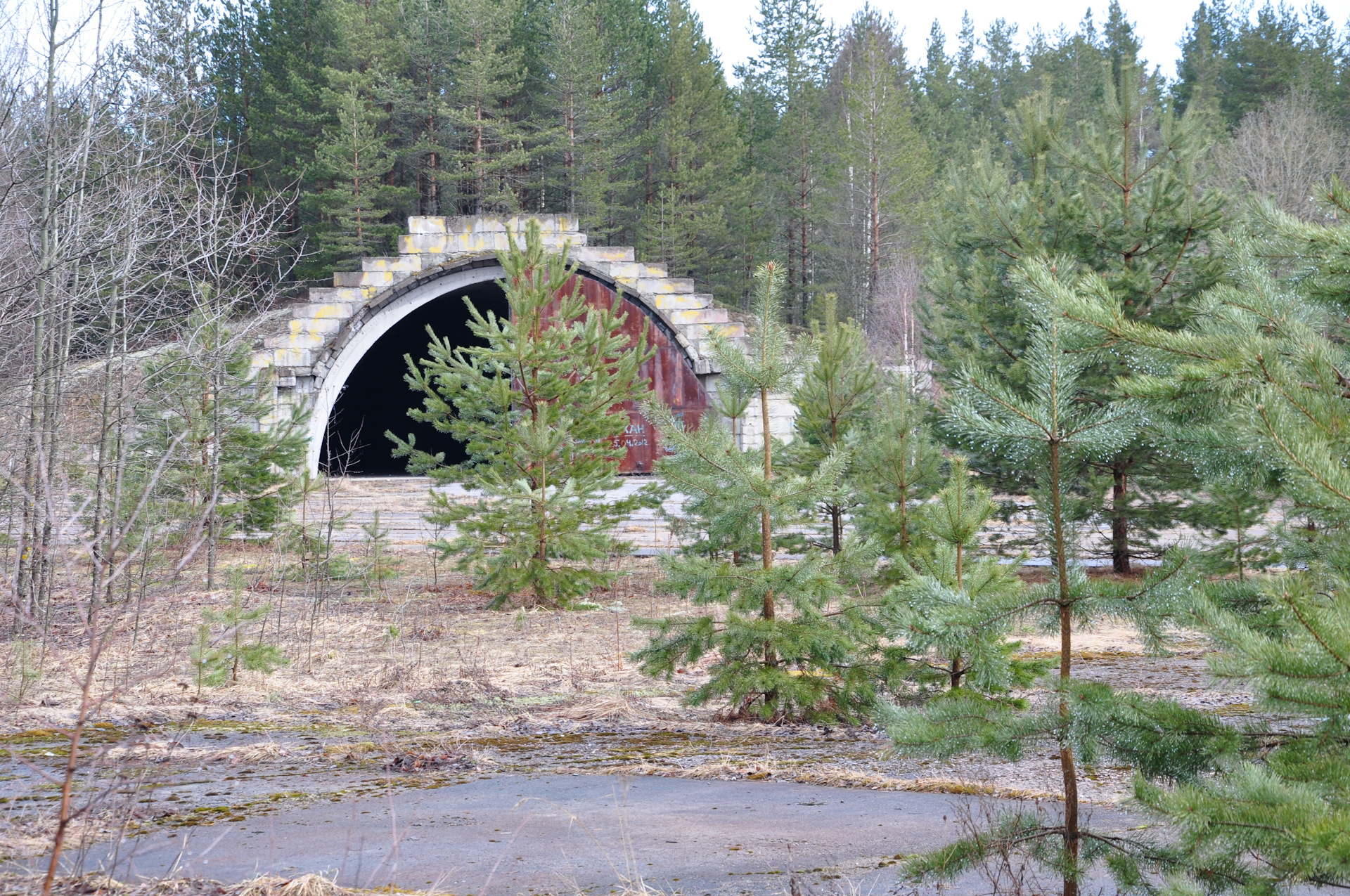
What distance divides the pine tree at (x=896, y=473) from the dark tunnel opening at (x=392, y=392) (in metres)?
17.8

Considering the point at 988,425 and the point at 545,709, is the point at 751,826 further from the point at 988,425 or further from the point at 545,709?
the point at 545,709

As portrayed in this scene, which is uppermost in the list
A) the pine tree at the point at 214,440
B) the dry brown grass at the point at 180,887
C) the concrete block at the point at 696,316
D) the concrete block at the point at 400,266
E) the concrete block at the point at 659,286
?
the concrete block at the point at 400,266

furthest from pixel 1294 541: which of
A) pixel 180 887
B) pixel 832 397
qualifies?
pixel 832 397

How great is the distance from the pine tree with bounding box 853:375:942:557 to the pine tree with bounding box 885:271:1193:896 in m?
6.55

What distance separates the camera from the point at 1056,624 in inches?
150

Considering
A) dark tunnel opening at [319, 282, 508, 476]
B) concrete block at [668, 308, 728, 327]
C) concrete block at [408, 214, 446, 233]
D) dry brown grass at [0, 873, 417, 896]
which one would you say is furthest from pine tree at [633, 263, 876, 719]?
dark tunnel opening at [319, 282, 508, 476]

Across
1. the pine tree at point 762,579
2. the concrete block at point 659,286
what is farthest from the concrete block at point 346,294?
the pine tree at point 762,579

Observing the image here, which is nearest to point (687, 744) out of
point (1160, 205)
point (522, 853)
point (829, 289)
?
point (522, 853)

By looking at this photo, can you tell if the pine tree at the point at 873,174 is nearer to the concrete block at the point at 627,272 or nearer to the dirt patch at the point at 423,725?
the concrete block at the point at 627,272

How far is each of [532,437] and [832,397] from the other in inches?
135

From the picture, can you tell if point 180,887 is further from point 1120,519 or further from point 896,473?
point 1120,519

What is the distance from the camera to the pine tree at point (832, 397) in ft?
38.7

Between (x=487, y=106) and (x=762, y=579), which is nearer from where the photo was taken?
(x=762, y=579)

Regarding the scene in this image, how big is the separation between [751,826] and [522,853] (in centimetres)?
111
